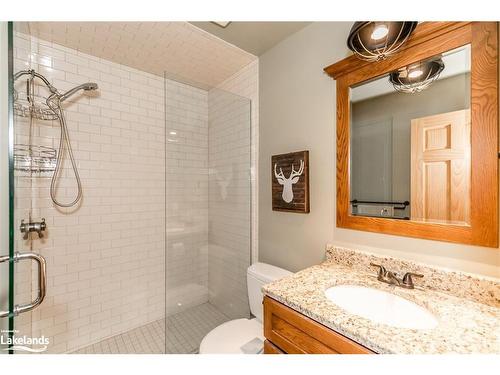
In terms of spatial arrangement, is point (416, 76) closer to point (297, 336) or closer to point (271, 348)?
point (297, 336)

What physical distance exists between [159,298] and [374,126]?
7.45 feet

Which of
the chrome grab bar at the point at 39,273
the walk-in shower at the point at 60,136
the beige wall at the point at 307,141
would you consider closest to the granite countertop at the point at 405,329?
the beige wall at the point at 307,141

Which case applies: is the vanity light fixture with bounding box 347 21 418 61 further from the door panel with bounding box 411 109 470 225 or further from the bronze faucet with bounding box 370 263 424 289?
the bronze faucet with bounding box 370 263 424 289

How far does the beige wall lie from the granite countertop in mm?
190

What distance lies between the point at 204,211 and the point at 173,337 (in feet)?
3.10

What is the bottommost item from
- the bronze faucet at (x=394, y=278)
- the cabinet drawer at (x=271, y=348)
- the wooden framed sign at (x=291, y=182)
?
the cabinet drawer at (x=271, y=348)

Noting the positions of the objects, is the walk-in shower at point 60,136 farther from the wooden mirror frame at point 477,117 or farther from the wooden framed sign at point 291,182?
the wooden mirror frame at point 477,117

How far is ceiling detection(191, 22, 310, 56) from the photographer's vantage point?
1427mm

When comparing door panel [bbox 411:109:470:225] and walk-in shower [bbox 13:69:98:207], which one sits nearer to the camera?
door panel [bbox 411:109:470:225]

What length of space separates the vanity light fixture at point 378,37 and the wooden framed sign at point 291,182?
60cm

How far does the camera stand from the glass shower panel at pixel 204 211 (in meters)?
1.60

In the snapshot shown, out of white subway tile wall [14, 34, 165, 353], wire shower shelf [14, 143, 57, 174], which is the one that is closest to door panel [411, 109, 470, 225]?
white subway tile wall [14, 34, 165, 353]

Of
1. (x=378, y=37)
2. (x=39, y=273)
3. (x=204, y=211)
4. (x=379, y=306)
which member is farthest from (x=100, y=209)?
(x=378, y=37)
